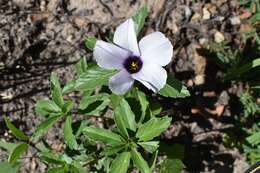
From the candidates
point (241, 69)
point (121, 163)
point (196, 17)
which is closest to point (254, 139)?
point (241, 69)

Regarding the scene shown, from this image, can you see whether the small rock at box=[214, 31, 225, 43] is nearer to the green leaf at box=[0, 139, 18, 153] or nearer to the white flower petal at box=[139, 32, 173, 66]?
the white flower petal at box=[139, 32, 173, 66]

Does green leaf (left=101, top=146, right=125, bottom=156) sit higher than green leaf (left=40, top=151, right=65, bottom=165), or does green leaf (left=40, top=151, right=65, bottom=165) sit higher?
green leaf (left=101, top=146, right=125, bottom=156)

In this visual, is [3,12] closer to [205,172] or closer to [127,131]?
[127,131]

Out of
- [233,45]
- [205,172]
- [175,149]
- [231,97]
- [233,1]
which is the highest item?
[233,1]

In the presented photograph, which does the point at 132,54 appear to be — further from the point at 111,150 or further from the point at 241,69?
the point at 241,69

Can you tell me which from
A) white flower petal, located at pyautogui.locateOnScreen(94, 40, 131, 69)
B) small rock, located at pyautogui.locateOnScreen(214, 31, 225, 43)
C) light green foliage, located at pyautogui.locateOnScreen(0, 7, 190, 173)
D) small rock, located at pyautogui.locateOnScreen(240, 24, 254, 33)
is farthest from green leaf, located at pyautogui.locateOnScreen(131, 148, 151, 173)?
small rock, located at pyautogui.locateOnScreen(240, 24, 254, 33)

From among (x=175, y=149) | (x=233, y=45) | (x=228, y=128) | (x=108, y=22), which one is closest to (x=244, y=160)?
(x=228, y=128)
